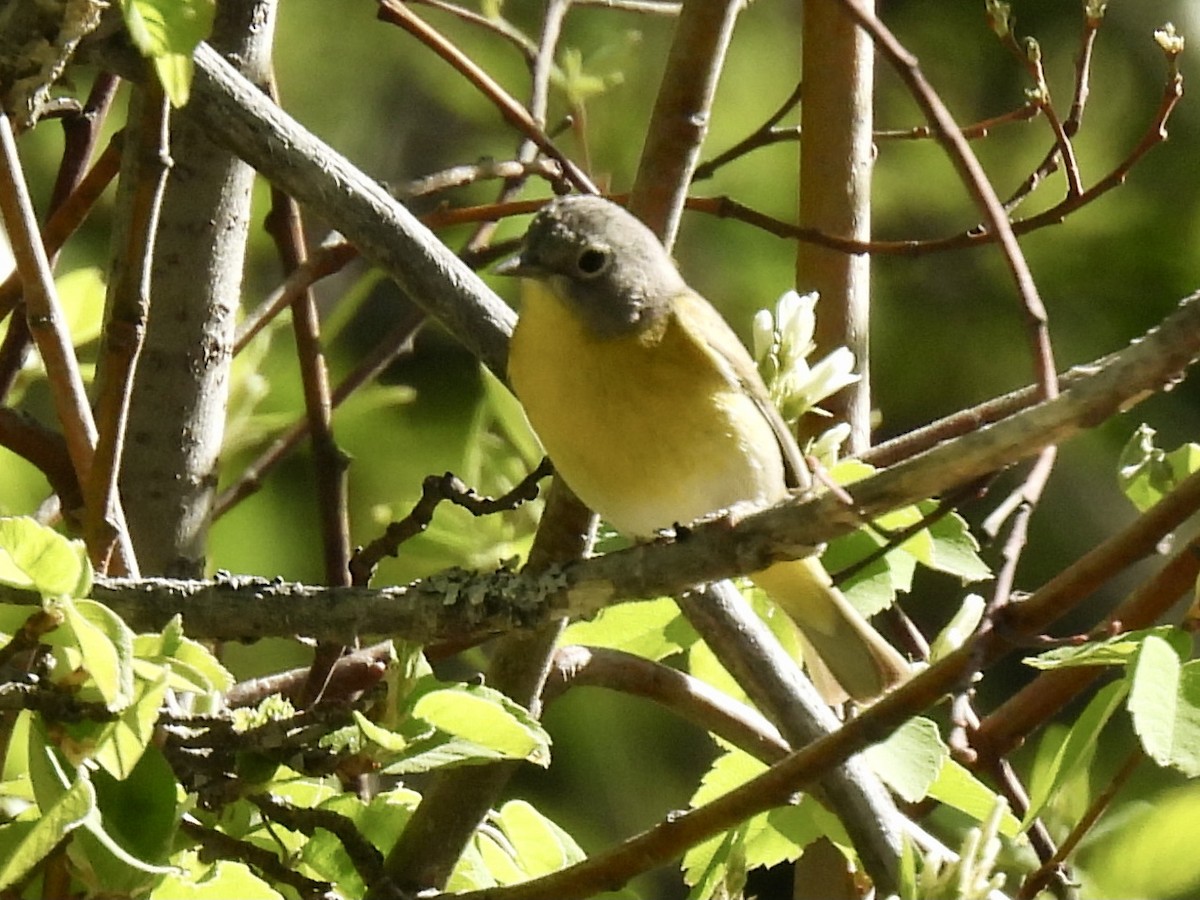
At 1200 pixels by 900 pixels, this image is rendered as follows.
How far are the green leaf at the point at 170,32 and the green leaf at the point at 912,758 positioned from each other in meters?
0.87

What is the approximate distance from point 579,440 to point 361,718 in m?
0.92

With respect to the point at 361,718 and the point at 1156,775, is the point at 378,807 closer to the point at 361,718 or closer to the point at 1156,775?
the point at 361,718

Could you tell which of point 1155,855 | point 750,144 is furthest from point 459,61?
point 1155,855

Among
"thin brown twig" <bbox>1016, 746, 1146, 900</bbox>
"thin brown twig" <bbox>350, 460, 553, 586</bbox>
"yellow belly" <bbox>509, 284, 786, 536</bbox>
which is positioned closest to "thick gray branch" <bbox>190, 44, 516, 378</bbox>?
"yellow belly" <bbox>509, 284, 786, 536</bbox>

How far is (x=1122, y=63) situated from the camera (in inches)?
169

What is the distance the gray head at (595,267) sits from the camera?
7.47 feet

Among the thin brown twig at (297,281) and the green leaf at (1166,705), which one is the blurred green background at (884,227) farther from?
the green leaf at (1166,705)

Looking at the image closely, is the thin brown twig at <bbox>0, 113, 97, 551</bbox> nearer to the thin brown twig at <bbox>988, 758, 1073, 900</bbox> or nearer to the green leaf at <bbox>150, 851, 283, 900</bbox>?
the green leaf at <bbox>150, 851, 283, 900</bbox>

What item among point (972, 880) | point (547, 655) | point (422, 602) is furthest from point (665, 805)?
point (972, 880)

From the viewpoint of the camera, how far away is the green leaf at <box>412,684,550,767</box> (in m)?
1.29

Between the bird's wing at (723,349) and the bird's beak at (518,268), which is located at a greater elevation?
the bird's beak at (518,268)

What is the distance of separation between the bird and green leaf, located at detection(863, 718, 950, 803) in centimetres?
57

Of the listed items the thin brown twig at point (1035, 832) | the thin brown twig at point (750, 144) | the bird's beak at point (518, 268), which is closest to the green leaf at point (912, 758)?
the thin brown twig at point (1035, 832)

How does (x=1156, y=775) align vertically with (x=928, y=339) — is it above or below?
below
